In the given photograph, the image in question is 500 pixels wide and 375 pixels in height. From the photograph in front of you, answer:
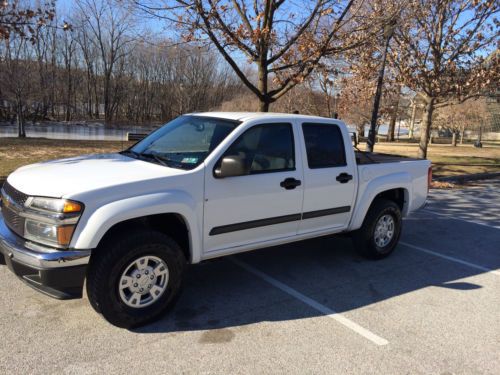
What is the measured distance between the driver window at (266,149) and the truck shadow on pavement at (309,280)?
129 centimetres

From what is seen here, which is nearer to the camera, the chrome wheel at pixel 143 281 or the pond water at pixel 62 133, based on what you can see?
the chrome wheel at pixel 143 281

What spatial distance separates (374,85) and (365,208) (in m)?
9.17

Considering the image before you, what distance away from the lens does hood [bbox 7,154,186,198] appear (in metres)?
3.49

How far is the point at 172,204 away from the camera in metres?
3.74

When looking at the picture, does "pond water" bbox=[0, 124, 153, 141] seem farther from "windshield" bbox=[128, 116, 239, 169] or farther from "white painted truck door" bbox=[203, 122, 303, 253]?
"white painted truck door" bbox=[203, 122, 303, 253]

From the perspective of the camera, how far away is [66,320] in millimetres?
3803

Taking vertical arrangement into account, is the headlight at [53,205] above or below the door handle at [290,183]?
below

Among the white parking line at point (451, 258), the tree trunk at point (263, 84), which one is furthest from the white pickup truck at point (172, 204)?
the tree trunk at point (263, 84)

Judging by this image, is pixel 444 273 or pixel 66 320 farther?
pixel 444 273

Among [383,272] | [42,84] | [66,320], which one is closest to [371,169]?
[383,272]

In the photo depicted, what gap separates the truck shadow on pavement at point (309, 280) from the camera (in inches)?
161

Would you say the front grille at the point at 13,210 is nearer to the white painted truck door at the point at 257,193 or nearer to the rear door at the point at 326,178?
the white painted truck door at the point at 257,193

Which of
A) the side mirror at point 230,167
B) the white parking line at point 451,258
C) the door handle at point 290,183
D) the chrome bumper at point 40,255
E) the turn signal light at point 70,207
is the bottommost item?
the white parking line at point 451,258

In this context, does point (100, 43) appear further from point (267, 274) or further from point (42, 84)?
point (267, 274)
